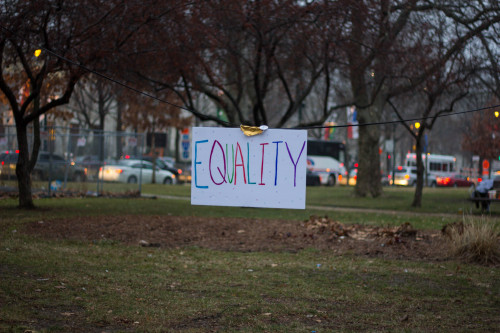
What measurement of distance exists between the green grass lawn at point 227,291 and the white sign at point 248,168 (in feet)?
4.15

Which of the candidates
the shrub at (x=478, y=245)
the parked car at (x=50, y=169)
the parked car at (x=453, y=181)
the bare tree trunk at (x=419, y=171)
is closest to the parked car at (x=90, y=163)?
the parked car at (x=50, y=169)

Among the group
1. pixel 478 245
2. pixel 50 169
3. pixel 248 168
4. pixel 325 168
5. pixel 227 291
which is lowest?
pixel 227 291

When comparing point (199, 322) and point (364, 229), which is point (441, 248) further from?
point (199, 322)

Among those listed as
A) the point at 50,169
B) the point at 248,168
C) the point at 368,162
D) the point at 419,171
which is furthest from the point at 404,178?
the point at 248,168

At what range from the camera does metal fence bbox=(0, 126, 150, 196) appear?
23.2m

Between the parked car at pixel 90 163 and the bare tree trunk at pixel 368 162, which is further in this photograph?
the bare tree trunk at pixel 368 162

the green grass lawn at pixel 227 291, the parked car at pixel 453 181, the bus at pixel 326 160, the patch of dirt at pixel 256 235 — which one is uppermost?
the bus at pixel 326 160

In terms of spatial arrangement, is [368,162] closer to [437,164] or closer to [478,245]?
[478,245]

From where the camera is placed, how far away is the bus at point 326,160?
5153cm

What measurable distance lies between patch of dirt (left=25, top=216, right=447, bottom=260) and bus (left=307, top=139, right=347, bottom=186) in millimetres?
36483

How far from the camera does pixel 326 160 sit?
52531 mm

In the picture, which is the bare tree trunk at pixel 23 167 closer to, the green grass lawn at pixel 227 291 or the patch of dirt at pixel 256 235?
the patch of dirt at pixel 256 235

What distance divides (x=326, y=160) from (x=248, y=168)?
1841 inches

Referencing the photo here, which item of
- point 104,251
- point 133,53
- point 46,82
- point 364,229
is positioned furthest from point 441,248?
point 46,82
